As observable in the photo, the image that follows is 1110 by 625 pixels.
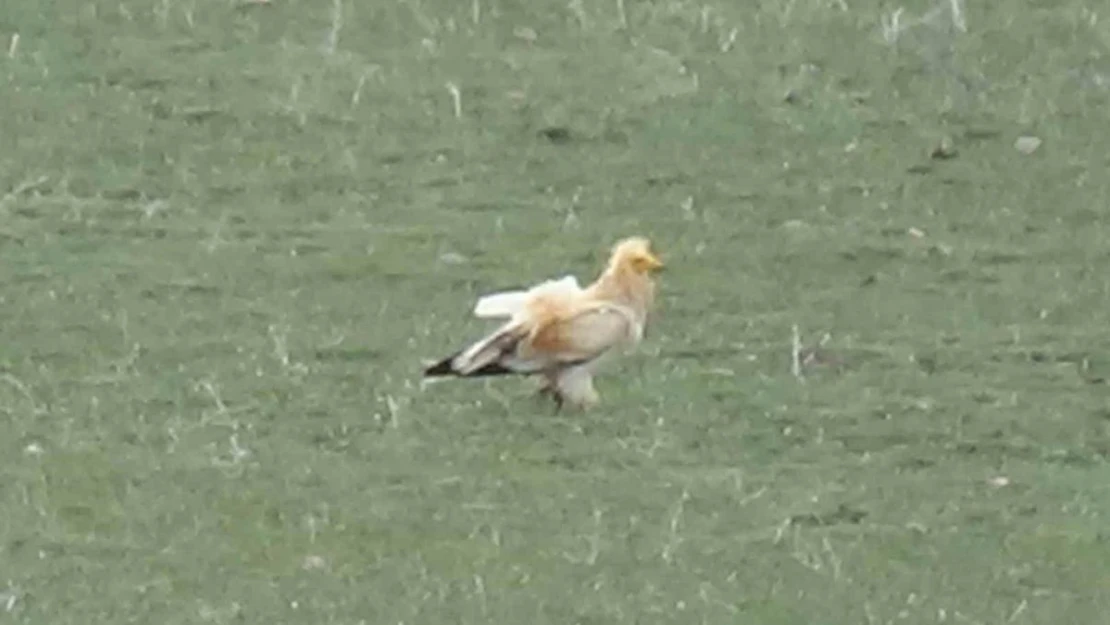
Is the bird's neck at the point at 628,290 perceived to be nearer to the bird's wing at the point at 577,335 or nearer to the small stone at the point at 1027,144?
the bird's wing at the point at 577,335

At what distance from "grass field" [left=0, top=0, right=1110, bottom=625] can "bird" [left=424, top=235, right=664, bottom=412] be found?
4 centimetres

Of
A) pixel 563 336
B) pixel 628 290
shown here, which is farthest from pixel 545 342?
pixel 628 290

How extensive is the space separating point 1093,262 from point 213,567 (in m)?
1.43

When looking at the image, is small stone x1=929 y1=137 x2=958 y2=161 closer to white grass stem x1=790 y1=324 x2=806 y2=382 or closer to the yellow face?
white grass stem x1=790 y1=324 x2=806 y2=382

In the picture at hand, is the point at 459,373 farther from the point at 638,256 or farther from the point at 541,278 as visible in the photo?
the point at 541,278

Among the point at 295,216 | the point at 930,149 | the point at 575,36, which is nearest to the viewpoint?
the point at 295,216

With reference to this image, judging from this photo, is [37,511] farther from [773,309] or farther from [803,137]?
[803,137]

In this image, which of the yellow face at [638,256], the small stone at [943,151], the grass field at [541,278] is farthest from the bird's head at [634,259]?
the small stone at [943,151]

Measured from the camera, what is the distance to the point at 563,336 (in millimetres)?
3748

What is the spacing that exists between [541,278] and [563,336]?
438 mm

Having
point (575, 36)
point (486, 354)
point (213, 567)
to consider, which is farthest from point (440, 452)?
point (575, 36)

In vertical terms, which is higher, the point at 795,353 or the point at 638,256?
the point at 638,256

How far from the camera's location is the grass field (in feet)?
11.0

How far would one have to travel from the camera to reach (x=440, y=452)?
3621 mm
